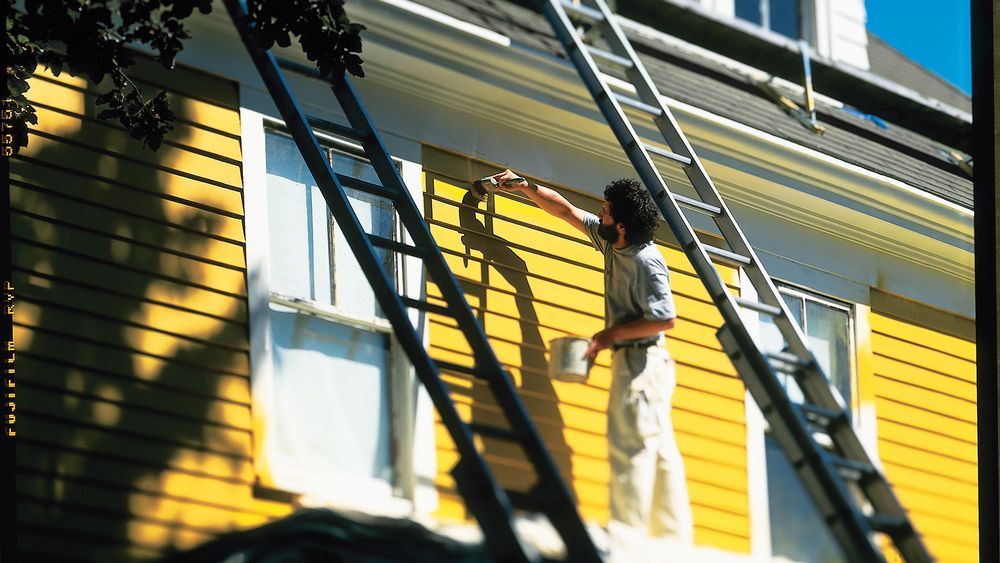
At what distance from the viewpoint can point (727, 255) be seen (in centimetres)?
488

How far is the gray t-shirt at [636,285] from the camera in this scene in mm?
4805

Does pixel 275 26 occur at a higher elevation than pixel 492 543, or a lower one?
higher

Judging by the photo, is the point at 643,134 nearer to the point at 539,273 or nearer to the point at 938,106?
the point at 539,273

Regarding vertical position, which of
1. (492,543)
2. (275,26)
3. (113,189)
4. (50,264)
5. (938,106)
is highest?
(938,106)

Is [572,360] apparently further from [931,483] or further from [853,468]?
[931,483]

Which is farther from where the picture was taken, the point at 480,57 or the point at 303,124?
the point at 480,57

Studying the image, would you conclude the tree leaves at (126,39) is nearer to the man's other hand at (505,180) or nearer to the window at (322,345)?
the window at (322,345)

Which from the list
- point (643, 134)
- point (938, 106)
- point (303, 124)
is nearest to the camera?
point (303, 124)

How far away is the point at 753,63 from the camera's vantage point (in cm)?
654

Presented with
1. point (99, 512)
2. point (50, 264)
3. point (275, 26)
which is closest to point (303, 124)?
point (275, 26)

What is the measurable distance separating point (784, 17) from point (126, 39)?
384 cm

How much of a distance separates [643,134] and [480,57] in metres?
0.71

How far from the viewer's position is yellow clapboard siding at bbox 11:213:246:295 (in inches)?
170

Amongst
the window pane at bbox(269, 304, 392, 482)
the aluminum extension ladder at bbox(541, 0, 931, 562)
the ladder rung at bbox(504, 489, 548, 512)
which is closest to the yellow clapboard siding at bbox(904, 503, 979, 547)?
the aluminum extension ladder at bbox(541, 0, 931, 562)
